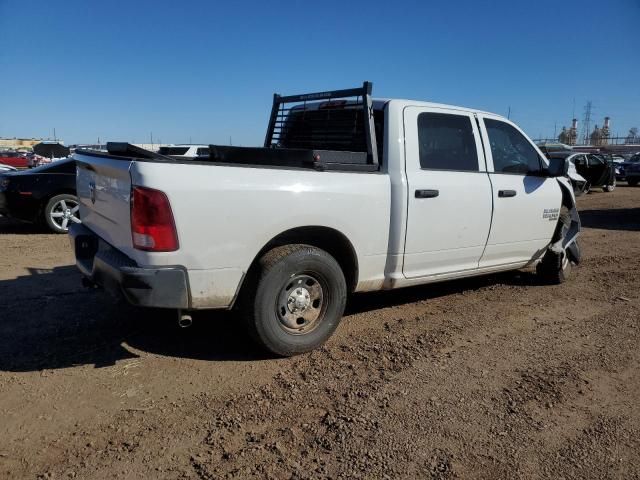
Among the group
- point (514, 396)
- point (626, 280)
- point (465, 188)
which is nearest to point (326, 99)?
point (465, 188)

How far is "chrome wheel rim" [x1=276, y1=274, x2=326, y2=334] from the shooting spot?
12.7 ft

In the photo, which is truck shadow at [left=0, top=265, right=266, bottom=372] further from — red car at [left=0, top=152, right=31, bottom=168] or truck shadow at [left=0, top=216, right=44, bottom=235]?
red car at [left=0, top=152, right=31, bottom=168]

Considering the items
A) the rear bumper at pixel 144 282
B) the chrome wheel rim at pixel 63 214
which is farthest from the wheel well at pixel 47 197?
the rear bumper at pixel 144 282

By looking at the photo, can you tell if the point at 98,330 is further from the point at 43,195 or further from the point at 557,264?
the point at 43,195

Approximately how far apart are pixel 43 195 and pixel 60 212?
1.32ft

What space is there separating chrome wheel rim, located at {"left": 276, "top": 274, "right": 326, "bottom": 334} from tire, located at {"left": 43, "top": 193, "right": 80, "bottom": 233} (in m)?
6.52

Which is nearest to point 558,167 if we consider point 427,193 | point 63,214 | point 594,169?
point 427,193

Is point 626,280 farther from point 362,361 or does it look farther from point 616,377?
point 362,361

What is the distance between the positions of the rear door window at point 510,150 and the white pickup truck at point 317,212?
0.06 ft

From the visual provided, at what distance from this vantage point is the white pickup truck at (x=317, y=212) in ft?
10.9

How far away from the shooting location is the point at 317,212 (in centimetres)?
382

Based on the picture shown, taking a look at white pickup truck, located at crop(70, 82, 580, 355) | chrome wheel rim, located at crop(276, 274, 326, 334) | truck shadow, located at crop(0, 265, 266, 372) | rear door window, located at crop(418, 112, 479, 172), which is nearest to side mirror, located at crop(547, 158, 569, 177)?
white pickup truck, located at crop(70, 82, 580, 355)

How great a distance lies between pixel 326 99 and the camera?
5.05m

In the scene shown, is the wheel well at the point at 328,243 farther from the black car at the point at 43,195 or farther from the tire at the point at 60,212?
the tire at the point at 60,212
